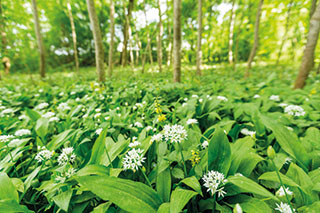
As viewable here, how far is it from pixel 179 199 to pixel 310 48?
4.46m

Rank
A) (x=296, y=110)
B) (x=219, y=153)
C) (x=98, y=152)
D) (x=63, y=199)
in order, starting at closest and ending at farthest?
1. (x=63, y=199)
2. (x=219, y=153)
3. (x=98, y=152)
4. (x=296, y=110)

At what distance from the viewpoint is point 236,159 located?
1.11m

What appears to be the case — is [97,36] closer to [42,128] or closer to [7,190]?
[42,128]

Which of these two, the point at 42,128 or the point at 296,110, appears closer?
the point at 296,110

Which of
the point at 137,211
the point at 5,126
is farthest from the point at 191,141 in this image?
the point at 5,126

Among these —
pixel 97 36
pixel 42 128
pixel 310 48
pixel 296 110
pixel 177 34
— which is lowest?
pixel 42 128

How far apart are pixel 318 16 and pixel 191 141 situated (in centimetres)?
386

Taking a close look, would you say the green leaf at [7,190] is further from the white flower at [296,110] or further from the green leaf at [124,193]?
the white flower at [296,110]

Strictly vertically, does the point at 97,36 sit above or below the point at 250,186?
above

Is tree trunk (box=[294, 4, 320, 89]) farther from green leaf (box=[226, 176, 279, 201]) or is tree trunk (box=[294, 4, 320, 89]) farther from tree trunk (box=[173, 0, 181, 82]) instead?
green leaf (box=[226, 176, 279, 201])

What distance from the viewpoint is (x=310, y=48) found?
315cm

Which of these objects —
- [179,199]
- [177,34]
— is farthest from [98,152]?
[177,34]

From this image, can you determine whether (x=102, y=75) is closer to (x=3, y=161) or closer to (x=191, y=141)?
(x=3, y=161)

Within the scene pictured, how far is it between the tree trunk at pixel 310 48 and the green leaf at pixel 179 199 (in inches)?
168
